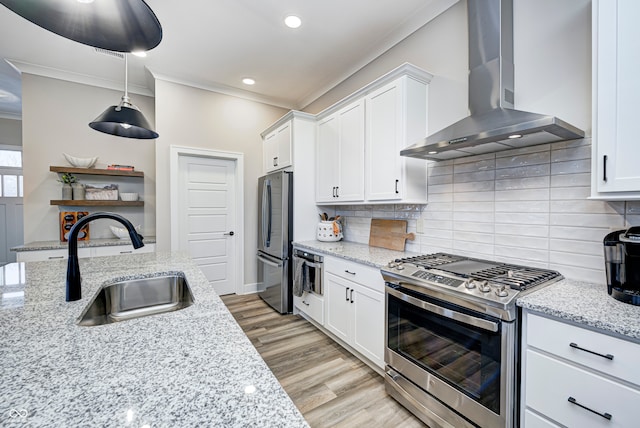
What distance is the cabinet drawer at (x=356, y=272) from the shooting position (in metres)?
2.14

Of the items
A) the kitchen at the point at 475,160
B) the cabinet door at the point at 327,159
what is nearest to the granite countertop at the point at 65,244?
the kitchen at the point at 475,160

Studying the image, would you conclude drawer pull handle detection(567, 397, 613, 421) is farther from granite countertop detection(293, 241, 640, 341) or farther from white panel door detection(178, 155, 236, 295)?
white panel door detection(178, 155, 236, 295)

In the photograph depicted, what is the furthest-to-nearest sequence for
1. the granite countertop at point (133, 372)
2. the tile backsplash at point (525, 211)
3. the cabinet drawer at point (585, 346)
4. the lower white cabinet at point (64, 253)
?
the lower white cabinet at point (64, 253) < the tile backsplash at point (525, 211) < the cabinet drawer at point (585, 346) < the granite countertop at point (133, 372)

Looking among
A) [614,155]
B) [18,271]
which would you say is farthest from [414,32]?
[18,271]

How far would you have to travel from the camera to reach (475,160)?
2.11 meters

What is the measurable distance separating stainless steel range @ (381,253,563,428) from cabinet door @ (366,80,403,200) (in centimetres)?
75

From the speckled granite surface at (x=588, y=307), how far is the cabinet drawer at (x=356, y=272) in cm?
97

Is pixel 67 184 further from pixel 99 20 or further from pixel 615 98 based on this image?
pixel 615 98

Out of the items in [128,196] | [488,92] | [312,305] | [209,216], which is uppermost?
Answer: [488,92]

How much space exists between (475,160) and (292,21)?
206cm

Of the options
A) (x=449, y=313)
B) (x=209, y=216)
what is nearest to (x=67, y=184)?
(x=209, y=216)

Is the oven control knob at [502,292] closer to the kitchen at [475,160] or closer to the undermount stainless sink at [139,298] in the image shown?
the kitchen at [475,160]

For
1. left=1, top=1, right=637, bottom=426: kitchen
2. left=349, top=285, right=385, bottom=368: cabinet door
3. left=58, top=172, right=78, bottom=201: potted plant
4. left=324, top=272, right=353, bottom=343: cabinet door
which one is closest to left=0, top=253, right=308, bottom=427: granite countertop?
left=349, top=285, right=385, bottom=368: cabinet door

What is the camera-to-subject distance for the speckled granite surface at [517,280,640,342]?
1057 mm
